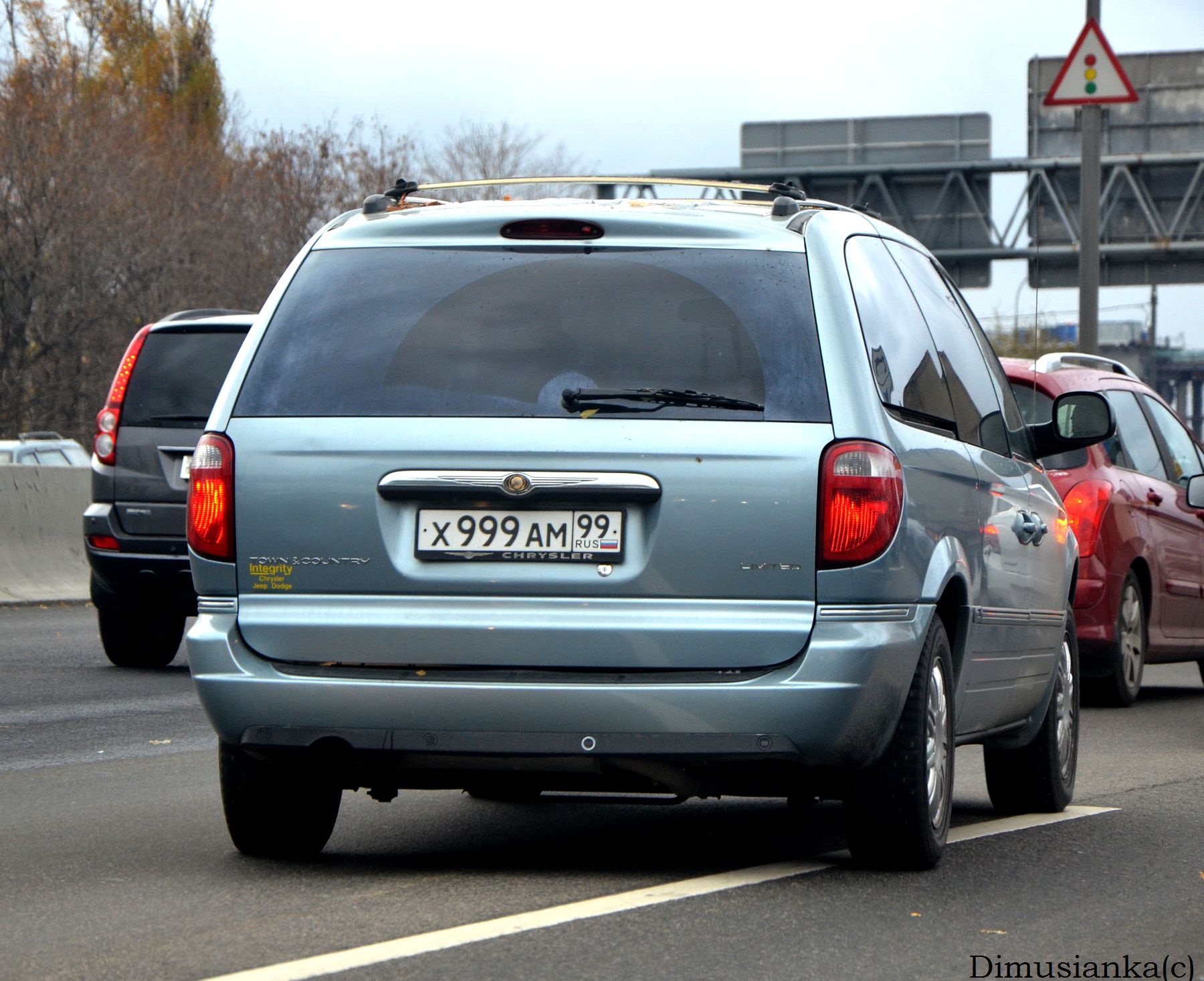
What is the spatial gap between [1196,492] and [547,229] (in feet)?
20.3

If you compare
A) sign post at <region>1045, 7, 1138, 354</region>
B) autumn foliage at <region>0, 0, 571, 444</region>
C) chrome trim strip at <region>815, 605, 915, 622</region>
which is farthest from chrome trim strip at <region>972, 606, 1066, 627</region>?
autumn foliage at <region>0, 0, 571, 444</region>

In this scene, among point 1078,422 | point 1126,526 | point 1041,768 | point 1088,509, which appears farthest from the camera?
point 1126,526

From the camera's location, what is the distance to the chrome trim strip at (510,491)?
5570 mm

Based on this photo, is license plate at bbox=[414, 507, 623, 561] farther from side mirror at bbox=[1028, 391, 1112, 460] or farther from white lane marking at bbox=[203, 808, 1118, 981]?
side mirror at bbox=[1028, 391, 1112, 460]

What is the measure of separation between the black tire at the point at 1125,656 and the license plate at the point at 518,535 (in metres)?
6.76

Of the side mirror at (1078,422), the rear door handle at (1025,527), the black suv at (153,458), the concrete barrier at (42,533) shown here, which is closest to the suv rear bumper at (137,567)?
the black suv at (153,458)

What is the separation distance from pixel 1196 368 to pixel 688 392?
154301mm

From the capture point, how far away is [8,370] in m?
38.5

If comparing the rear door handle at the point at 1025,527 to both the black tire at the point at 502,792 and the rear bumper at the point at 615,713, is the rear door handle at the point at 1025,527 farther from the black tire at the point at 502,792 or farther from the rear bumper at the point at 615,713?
the black tire at the point at 502,792

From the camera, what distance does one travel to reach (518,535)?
5.63 meters

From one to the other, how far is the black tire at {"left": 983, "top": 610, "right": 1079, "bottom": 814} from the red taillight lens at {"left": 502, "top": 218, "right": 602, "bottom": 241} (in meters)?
2.40

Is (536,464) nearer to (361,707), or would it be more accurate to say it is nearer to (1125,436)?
(361,707)

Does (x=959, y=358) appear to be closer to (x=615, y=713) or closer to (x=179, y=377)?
(x=615, y=713)

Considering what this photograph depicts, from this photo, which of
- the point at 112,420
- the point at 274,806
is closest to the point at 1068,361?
the point at 112,420
